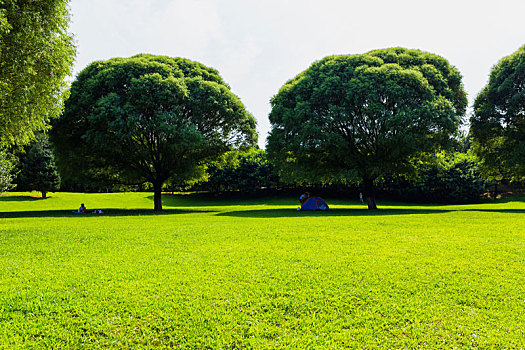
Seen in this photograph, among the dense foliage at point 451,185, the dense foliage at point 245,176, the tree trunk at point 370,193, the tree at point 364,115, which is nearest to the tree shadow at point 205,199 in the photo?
the dense foliage at point 245,176

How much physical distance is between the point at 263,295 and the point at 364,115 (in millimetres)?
25324

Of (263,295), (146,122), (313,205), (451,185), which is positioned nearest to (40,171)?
(146,122)

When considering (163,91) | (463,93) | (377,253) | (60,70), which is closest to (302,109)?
(163,91)

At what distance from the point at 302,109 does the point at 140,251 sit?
21902 mm

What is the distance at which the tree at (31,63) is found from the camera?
1650 centimetres

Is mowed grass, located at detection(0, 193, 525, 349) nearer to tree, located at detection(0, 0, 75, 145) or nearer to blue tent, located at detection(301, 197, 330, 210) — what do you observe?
tree, located at detection(0, 0, 75, 145)

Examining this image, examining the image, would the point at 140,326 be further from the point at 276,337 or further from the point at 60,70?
the point at 60,70

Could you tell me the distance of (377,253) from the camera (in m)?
9.56

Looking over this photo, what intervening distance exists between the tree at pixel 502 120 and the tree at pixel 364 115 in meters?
2.86

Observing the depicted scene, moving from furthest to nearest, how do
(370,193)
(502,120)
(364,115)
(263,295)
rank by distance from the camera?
(370,193) → (502,120) → (364,115) → (263,295)

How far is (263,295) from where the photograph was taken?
6.09m

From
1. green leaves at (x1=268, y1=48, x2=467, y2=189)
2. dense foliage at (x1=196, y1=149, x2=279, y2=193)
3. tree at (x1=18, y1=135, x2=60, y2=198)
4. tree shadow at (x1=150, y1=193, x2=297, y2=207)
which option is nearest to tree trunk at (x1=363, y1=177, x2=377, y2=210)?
green leaves at (x1=268, y1=48, x2=467, y2=189)

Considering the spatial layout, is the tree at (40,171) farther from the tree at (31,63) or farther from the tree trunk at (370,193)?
the tree trunk at (370,193)

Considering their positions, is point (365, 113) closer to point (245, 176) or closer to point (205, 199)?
point (245, 176)
